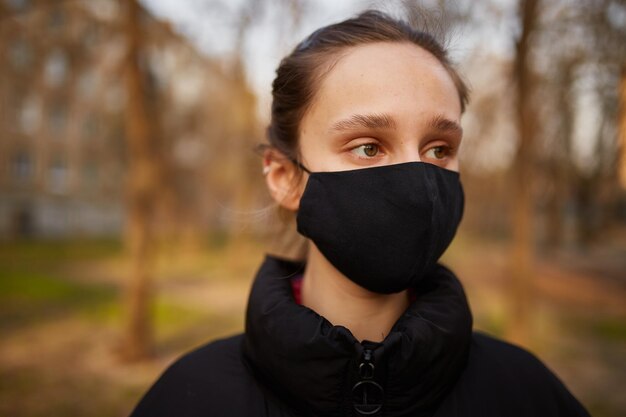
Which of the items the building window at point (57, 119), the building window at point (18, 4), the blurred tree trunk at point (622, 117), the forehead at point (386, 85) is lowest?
the forehead at point (386, 85)

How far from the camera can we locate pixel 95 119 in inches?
1064

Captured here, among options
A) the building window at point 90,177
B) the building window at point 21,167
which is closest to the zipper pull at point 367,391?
the building window at point 21,167

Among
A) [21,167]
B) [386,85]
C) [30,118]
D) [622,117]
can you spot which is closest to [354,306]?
[386,85]

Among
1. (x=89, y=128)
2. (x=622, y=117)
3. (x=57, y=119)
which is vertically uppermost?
(x=57, y=119)

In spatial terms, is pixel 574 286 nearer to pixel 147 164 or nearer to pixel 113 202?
pixel 147 164

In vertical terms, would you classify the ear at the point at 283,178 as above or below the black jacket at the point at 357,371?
above

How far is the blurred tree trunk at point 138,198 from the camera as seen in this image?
6.77 meters

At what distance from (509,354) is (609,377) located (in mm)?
6407

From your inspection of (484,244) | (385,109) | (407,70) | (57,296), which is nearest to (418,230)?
(385,109)

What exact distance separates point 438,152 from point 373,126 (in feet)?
0.97

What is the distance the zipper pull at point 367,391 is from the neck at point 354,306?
21cm

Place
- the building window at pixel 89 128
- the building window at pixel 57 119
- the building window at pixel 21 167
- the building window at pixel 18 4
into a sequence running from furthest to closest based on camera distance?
the building window at pixel 89 128 < the building window at pixel 57 119 < the building window at pixel 21 167 < the building window at pixel 18 4

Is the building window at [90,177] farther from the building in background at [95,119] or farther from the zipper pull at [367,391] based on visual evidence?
the zipper pull at [367,391]

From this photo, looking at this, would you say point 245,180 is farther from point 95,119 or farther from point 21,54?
point 95,119
